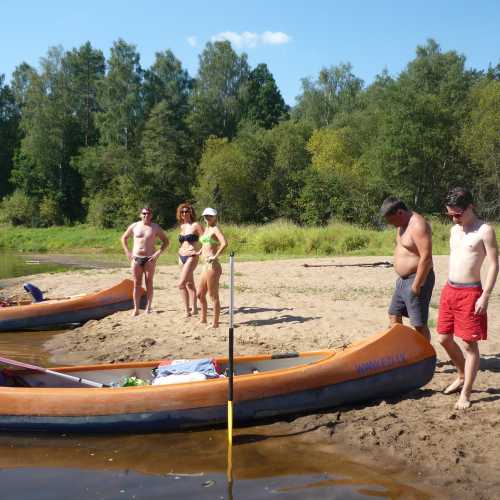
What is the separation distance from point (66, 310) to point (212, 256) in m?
3.47

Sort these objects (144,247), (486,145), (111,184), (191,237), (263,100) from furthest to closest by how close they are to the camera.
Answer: (263,100)
(111,184)
(486,145)
(144,247)
(191,237)

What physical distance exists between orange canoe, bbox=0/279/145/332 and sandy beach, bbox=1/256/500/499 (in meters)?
0.31

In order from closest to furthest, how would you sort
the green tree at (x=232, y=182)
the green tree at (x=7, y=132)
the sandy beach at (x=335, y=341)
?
the sandy beach at (x=335, y=341)
the green tree at (x=232, y=182)
the green tree at (x=7, y=132)

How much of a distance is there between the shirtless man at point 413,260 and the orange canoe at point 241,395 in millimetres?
249

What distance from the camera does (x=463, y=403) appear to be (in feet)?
16.9

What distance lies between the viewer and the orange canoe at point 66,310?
33.9 feet

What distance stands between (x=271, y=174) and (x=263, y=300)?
109ft

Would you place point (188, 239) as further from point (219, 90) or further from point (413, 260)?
point (219, 90)

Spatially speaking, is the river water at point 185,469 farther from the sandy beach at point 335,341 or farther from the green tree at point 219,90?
the green tree at point 219,90

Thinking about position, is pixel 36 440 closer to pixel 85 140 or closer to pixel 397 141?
pixel 397 141

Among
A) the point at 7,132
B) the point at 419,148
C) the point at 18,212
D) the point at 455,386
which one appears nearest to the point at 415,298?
the point at 455,386

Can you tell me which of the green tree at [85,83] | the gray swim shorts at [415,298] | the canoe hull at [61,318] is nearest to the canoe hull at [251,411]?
the gray swim shorts at [415,298]

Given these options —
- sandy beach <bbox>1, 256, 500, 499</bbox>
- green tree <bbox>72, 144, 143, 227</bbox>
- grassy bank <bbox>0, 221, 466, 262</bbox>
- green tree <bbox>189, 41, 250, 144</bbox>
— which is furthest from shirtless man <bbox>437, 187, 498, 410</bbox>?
green tree <bbox>189, 41, 250, 144</bbox>

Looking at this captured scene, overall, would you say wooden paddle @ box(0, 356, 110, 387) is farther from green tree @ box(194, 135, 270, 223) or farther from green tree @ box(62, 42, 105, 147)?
green tree @ box(62, 42, 105, 147)
